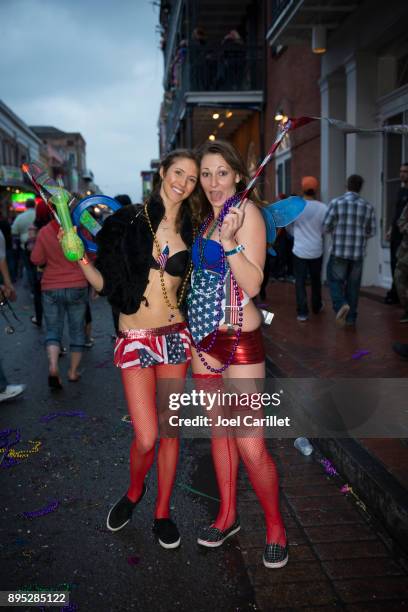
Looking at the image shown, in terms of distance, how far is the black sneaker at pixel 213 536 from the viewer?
110 inches

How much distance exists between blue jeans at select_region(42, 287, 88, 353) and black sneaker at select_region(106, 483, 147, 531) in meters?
3.03

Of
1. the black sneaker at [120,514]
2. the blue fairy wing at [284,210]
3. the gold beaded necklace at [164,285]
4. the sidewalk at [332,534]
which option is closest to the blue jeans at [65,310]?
the sidewalk at [332,534]

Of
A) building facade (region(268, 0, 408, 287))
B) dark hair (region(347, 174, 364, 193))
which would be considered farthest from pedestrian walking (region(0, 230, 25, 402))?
building facade (region(268, 0, 408, 287))

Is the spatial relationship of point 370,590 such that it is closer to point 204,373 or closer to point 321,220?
point 204,373

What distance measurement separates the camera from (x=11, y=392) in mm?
5293

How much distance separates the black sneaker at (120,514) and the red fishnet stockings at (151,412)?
0.17m

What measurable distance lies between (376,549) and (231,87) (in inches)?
594

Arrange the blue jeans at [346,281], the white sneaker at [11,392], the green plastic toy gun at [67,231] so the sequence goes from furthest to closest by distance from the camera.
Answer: the blue jeans at [346,281] < the white sneaker at [11,392] < the green plastic toy gun at [67,231]

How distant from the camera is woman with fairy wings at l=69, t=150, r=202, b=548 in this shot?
2701mm

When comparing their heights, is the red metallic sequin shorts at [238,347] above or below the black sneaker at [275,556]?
above

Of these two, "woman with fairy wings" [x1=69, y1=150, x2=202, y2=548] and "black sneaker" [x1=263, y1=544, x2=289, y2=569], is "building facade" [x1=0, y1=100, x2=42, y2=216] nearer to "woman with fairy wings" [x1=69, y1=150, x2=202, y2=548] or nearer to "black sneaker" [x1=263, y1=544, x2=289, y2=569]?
"woman with fairy wings" [x1=69, y1=150, x2=202, y2=548]

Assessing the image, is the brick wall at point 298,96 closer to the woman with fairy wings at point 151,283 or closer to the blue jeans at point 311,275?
the blue jeans at point 311,275

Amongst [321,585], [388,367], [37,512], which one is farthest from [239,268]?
[388,367]

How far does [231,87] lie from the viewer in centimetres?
1588
